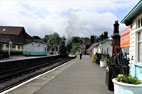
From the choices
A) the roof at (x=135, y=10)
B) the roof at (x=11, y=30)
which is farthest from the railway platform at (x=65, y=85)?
the roof at (x=11, y=30)

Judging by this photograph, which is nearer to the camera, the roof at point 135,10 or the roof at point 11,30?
the roof at point 135,10

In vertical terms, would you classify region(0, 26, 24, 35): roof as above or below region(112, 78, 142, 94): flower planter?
above

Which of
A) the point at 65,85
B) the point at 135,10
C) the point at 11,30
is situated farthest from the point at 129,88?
the point at 11,30

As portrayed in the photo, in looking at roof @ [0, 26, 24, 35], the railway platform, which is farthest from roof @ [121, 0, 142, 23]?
roof @ [0, 26, 24, 35]

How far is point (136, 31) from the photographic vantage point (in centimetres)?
555

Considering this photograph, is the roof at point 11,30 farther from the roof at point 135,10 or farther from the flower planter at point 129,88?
the flower planter at point 129,88

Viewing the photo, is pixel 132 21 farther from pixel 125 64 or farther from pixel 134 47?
pixel 125 64

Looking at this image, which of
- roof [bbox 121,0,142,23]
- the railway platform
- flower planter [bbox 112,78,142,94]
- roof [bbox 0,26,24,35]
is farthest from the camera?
roof [bbox 0,26,24,35]

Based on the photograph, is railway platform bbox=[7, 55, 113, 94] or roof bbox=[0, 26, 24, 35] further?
roof bbox=[0, 26, 24, 35]

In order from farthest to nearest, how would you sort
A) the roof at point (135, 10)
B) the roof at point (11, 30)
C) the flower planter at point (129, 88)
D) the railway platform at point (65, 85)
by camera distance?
the roof at point (11, 30) < the railway platform at point (65, 85) < the roof at point (135, 10) < the flower planter at point (129, 88)

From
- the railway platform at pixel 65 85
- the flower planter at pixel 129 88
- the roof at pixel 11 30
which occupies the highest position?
the roof at pixel 11 30

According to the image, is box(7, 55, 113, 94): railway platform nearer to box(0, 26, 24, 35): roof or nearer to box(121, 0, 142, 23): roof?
box(121, 0, 142, 23): roof

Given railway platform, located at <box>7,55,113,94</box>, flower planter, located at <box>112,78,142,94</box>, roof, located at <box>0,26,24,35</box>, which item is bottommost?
railway platform, located at <box>7,55,113,94</box>

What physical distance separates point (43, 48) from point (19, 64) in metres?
32.9
